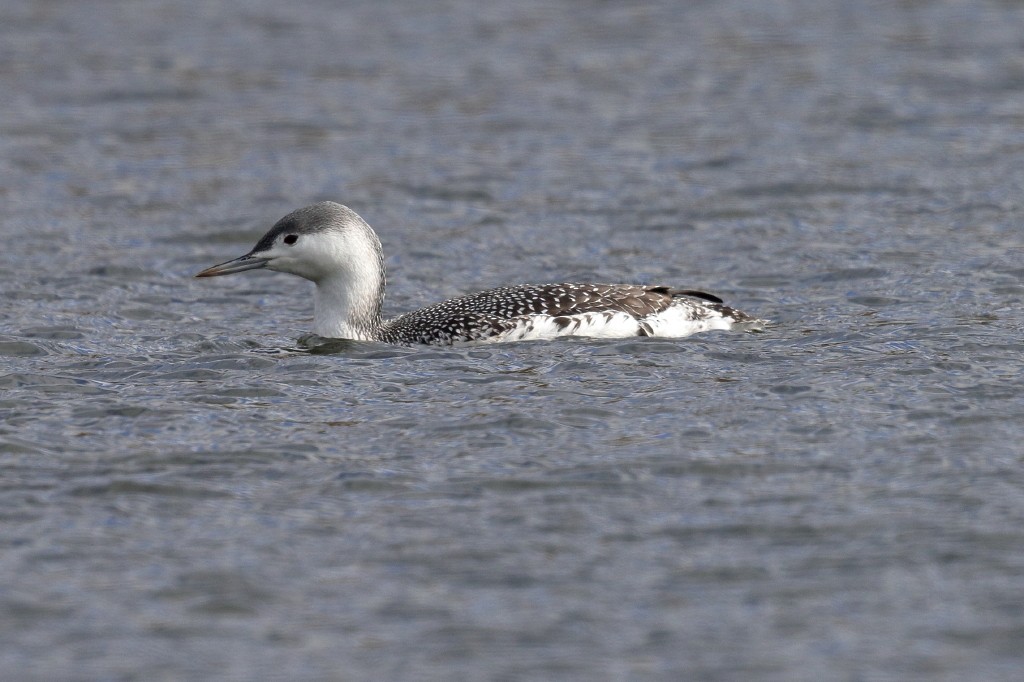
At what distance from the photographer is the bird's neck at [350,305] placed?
36.3ft

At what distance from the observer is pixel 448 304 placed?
36.1ft

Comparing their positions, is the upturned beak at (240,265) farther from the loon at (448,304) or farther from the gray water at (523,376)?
the gray water at (523,376)

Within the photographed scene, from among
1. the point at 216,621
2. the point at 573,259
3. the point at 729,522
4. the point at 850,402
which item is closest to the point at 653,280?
the point at 573,259

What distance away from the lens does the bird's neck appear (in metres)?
11.1

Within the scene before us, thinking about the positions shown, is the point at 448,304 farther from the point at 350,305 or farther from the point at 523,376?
the point at 523,376

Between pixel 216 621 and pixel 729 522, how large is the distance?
2.30m

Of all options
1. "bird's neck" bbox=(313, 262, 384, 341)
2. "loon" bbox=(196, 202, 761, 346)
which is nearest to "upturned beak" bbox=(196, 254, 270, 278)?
"loon" bbox=(196, 202, 761, 346)

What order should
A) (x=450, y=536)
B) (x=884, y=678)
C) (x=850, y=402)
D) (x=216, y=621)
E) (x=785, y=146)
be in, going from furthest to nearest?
1. (x=785, y=146)
2. (x=850, y=402)
3. (x=450, y=536)
4. (x=216, y=621)
5. (x=884, y=678)

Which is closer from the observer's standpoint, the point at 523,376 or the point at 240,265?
the point at 523,376

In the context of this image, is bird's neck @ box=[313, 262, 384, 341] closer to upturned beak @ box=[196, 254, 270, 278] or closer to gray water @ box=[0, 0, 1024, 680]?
gray water @ box=[0, 0, 1024, 680]

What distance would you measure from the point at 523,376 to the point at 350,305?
1623 millimetres

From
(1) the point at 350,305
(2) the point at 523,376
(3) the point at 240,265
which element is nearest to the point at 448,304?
(1) the point at 350,305

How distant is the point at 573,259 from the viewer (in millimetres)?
13703

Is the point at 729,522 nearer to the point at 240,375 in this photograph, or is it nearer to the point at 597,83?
the point at 240,375
